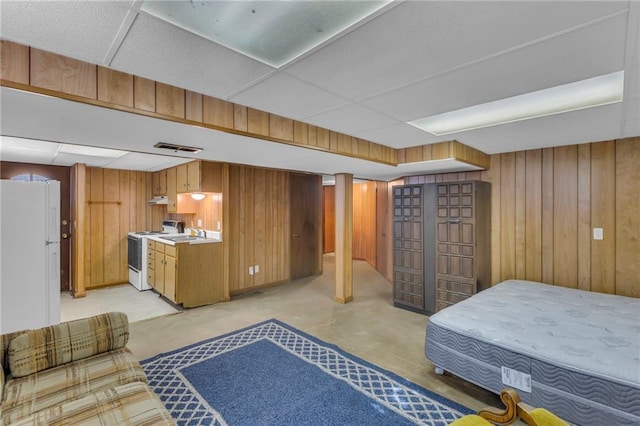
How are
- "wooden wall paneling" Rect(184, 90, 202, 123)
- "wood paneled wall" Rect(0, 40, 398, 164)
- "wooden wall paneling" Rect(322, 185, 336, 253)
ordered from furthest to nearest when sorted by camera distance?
"wooden wall paneling" Rect(322, 185, 336, 253)
"wooden wall paneling" Rect(184, 90, 202, 123)
"wood paneled wall" Rect(0, 40, 398, 164)

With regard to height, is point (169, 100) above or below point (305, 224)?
above

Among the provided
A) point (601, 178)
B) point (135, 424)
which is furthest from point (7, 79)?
point (601, 178)

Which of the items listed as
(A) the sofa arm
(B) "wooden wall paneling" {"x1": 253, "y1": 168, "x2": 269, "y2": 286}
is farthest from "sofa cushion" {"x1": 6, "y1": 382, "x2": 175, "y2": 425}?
(B) "wooden wall paneling" {"x1": 253, "y1": 168, "x2": 269, "y2": 286}

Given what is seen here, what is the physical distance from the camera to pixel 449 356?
242 centimetres

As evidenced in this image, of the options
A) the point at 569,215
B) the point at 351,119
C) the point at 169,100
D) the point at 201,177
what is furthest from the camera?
the point at 201,177

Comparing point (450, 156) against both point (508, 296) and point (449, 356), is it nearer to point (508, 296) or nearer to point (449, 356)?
point (508, 296)

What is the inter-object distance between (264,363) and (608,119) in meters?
3.63

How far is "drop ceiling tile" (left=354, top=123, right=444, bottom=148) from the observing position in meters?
2.78

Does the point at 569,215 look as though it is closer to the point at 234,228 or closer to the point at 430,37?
the point at 430,37

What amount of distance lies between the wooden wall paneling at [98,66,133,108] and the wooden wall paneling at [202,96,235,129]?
43cm

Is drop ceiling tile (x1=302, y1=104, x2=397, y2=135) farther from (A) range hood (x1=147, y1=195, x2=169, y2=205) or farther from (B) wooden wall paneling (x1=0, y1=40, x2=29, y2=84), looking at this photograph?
(A) range hood (x1=147, y1=195, x2=169, y2=205)

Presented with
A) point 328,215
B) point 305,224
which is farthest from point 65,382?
point 328,215

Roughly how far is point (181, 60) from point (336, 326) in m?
3.20

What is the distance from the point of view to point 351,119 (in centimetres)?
246
